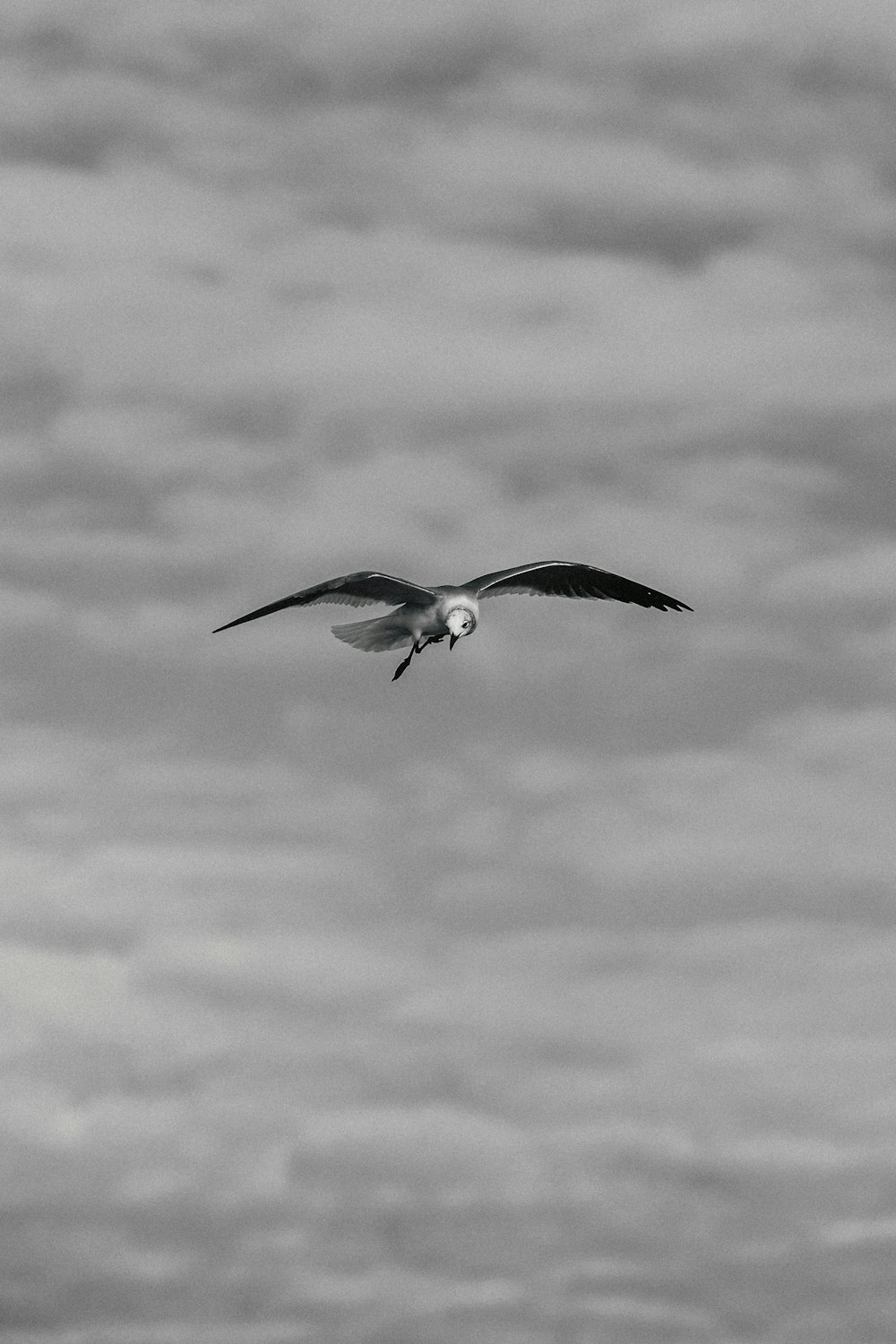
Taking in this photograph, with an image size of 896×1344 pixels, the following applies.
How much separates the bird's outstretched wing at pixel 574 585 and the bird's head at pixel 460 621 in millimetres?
3239

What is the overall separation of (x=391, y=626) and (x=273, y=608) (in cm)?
344

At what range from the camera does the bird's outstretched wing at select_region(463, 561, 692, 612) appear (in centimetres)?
5622

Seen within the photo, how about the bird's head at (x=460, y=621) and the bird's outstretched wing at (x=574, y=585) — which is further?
the bird's outstretched wing at (x=574, y=585)

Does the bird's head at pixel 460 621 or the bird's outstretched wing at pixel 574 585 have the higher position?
the bird's outstretched wing at pixel 574 585

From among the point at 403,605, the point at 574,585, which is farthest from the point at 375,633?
the point at 574,585

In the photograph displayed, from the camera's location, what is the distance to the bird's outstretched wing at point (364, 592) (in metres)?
52.2

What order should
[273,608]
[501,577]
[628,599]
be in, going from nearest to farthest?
[273,608] → [501,577] → [628,599]

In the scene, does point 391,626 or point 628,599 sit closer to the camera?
point 391,626

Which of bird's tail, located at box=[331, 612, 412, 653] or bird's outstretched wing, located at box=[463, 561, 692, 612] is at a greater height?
bird's outstretched wing, located at box=[463, 561, 692, 612]

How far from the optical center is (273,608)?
167ft

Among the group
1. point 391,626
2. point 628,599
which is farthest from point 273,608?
point 628,599

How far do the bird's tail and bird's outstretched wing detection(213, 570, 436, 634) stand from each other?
47 cm

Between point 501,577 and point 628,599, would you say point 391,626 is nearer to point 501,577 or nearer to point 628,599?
point 501,577

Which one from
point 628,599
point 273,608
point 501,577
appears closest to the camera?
point 273,608
